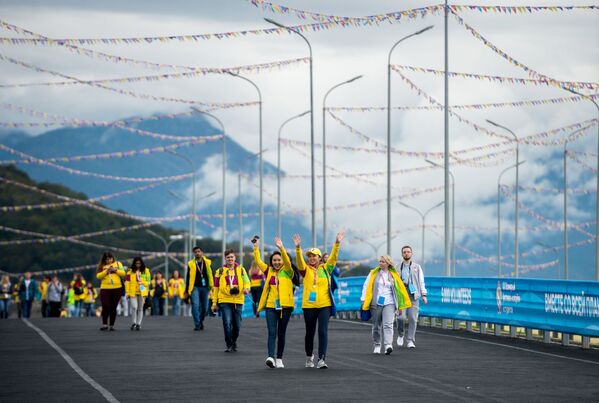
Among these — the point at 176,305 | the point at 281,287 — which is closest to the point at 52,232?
the point at 176,305

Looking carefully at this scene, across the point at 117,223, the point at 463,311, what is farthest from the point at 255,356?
the point at 117,223

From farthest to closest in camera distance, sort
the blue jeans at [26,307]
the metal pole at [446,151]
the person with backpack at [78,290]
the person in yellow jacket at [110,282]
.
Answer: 1. the person with backpack at [78,290]
2. the blue jeans at [26,307]
3. the metal pole at [446,151]
4. the person in yellow jacket at [110,282]

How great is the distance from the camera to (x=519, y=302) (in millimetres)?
29516

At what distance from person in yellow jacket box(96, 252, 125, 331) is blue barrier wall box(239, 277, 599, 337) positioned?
7.45 meters

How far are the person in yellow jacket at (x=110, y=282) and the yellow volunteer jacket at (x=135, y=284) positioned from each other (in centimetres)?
110

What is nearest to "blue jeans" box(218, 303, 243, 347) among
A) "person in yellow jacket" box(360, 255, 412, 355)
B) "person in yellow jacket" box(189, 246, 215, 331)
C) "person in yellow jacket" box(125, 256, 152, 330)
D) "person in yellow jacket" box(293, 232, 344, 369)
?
"person in yellow jacket" box(360, 255, 412, 355)

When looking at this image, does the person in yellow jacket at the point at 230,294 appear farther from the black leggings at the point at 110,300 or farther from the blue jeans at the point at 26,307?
the blue jeans at the point at 26,307

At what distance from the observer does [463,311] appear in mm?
32688

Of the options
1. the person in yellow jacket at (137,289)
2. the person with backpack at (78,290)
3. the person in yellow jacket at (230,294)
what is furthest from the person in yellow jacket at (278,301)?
the person with backpack at (78,290)

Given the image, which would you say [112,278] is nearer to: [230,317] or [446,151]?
[230,317]

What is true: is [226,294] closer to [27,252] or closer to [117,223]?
[27,252]

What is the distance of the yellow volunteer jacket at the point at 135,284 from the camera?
111ft

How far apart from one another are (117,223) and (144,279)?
132 m

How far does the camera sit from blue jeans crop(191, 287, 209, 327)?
3275 centimetres
